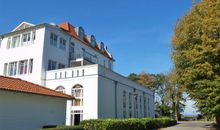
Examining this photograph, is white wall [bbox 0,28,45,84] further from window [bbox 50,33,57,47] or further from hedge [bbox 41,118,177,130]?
hedge [bbox 41,118,177,130]

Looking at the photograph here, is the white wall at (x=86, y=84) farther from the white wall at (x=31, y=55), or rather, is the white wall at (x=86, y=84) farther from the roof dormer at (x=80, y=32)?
the roof dormer at (x=80, y=32)

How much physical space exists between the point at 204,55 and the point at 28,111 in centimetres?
1335

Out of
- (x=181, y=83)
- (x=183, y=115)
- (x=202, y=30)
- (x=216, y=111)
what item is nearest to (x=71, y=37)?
(x=181, y=83)

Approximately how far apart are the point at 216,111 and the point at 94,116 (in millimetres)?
11428

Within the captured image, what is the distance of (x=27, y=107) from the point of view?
52.6ft

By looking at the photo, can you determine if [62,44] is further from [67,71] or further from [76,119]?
[76,119]

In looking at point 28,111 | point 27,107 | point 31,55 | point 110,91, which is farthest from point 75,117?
point 27,107

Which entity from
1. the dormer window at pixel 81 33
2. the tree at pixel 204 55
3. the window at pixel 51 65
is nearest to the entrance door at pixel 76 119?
the window at pixel 51 65

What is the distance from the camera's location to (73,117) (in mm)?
25375

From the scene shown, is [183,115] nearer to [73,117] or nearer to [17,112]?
[73,117]

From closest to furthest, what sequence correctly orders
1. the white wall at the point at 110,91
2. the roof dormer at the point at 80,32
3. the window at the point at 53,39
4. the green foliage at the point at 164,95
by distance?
the white wall at the point at 110,91 < the window at the point at 53,39 < the roof dormer at the point at 80,32 < the green foliage at the point at 164,95

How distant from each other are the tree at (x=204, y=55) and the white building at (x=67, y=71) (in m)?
9.09

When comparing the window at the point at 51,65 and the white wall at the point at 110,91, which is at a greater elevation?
the window at the point at 51,65

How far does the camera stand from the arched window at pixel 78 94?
25141 mm
